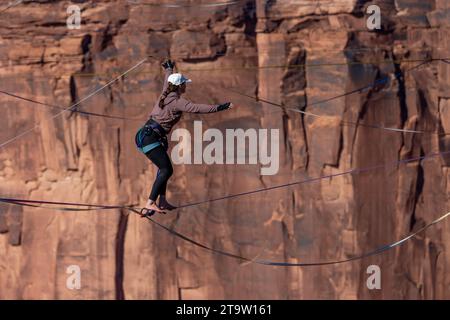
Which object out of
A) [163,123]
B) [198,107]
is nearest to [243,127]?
→ [163,123]

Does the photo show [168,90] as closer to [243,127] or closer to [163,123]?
[163,123]

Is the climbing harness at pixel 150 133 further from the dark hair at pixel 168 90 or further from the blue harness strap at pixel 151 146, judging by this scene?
the dark hair at pixel 168 90

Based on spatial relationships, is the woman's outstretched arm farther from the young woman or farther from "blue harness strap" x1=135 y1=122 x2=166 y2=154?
"blue harness strap" x1=135 y1=122 x2=166 y2=154

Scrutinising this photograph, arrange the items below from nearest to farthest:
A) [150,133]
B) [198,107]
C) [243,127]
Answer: [198,107] → [150,133] → [243,127]

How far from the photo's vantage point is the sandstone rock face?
56.7ft

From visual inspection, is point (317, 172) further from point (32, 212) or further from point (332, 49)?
point (32, 212)

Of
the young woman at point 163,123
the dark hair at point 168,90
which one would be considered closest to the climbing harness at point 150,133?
the young woman at point 163,123

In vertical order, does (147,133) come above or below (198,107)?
below

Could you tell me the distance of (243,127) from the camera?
692 inches

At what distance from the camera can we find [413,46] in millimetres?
17156

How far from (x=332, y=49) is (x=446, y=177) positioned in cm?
280

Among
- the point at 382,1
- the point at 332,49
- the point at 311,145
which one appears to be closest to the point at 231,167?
the point at 311,145

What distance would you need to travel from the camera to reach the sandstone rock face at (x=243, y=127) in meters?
17.3

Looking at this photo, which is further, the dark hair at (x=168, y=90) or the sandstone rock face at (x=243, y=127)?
the sandstone rock face at (x=243, y=127)
